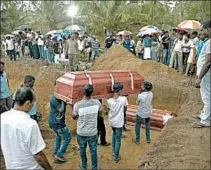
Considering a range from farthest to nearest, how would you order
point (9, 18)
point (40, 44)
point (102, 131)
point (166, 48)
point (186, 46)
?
point (9, 18)
point (40, 44)
point (166, 48)
point (186, 46)
point (102, 131)

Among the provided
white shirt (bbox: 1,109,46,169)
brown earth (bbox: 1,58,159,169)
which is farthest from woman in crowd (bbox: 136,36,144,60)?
white shirt (bbox: 1,109,46,169)

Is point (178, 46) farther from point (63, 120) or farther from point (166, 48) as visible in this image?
point (63, 120)

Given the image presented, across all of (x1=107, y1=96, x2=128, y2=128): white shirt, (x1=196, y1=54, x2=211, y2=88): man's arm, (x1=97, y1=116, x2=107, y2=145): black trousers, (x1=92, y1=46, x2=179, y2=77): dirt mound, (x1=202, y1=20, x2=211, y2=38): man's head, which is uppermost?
(x1=202, y1=20, x2=211, y2=38): man's head

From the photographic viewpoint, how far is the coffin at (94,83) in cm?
723

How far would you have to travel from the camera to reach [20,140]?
9.94ft

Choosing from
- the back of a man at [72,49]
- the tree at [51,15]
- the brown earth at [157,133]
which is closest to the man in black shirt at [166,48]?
the brown earth at [157,133]

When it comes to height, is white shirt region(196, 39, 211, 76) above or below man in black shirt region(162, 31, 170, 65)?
above

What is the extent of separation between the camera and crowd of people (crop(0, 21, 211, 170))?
3.04m

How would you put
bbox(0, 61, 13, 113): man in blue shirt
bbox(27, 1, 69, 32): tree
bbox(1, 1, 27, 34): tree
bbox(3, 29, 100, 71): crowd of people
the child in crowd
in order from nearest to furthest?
the child in crowd, bbox(0, 61, 13, 113): man in blue shirt, bbox(3, 29, 100, 71): crowd of people, bbox(1, 1, 27, 34): tree, bbox(27, 1, 69, 32): tree

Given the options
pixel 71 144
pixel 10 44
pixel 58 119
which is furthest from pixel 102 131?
pixel 10 44

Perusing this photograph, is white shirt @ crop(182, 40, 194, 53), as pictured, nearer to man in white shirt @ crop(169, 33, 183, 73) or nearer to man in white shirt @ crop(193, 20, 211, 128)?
man in white shirt @ crop(169, 33, 183, 73)

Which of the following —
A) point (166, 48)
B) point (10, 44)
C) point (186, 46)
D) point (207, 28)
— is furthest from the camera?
point (10, 44)

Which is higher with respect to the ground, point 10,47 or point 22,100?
point 22,100

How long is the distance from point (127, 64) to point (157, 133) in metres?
4.61
